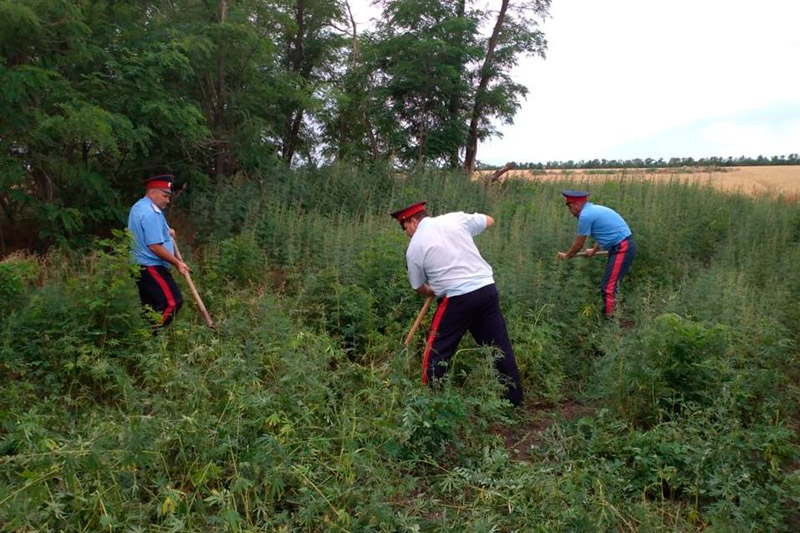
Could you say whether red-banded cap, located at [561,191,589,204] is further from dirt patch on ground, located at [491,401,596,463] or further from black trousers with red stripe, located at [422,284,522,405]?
black trousers with red stripe, located at [422,284,522,405]

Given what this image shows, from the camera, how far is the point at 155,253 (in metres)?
6.02

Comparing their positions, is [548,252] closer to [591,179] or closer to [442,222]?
[442,222]

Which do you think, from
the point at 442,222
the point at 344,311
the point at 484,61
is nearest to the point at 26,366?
the point at 344,311

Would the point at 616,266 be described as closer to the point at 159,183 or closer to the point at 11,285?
the point at 159,183

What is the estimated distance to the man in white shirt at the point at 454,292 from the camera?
5.18 metres

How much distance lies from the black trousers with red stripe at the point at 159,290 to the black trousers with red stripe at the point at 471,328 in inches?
103

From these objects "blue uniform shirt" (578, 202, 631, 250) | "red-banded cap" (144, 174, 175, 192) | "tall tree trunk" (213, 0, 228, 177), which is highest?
"tall tree trunk" (213, 0, 228, 177)

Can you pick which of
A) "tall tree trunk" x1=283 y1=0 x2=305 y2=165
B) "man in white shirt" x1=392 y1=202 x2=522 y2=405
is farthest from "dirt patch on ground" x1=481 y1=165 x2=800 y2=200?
"man in white shirt" x1=392 y1=202 x2=522 y2=405

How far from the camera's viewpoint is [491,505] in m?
3.87

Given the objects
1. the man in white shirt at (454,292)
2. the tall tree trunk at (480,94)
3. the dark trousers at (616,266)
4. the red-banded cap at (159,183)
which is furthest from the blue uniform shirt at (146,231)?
the tall tree trunk at (480,94)

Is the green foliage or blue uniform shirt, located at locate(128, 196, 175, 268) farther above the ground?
blue uniform shirt, located at locate(128, 196, 175, 268)

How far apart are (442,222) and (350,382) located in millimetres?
1510

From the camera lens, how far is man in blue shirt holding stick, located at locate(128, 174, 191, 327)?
5996 millimetres

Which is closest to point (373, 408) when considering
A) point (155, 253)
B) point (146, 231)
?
point (155, 253)
